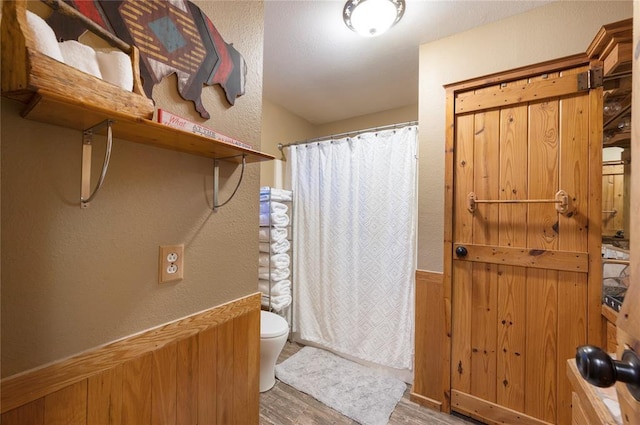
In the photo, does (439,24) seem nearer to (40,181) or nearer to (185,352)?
(40,181)

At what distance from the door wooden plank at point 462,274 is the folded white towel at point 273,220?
1404mm

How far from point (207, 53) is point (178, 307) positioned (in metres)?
0.85

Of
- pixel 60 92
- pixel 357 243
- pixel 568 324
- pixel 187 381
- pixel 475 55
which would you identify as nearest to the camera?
pixel 60 92

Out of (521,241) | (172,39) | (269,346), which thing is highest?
(172,39)

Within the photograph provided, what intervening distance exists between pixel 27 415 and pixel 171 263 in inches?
16.1

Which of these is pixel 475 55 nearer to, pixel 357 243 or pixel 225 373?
pixel 357 243

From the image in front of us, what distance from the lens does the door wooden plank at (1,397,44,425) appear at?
1.76ft

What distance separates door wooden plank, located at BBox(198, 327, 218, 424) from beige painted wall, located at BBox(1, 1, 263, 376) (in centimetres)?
11

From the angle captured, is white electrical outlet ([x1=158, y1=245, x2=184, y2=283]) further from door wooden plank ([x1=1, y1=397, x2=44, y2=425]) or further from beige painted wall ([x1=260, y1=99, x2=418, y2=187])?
beige painted wall ([x1=260, y1=99, x2=418, y2=187])

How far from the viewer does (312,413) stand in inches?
64.6

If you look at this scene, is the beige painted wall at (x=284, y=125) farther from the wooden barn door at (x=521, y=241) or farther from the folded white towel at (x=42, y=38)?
the folded white towel at (x=42, y=38)

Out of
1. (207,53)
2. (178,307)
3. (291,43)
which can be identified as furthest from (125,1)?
(291,43)

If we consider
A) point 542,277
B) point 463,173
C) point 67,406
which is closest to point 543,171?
point 463,173

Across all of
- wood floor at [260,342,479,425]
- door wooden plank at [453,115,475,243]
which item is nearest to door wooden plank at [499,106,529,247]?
door wooden plank at [453,115,475,243]
